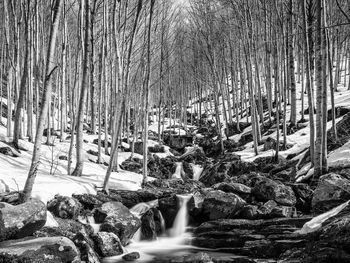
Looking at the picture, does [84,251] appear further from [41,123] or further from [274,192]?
[274,192]

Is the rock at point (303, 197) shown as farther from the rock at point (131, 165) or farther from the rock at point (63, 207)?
the rock at point (131, 165)

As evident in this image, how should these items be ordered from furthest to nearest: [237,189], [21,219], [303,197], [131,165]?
[131,165]
[237,189]
[303,197]
[21,219]

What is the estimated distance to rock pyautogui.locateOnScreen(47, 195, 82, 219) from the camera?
7230 millimetres

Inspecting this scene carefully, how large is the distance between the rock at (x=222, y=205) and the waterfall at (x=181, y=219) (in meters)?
Result: 0.58

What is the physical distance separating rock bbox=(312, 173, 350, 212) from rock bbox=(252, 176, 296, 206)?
916mm

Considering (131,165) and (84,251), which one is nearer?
(84,251)

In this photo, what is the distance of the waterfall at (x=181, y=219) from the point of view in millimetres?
9154

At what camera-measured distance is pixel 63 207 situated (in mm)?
7355

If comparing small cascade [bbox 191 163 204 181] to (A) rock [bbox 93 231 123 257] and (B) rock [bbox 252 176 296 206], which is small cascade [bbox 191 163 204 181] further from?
(A) rock [bbox 93 231 123 257]

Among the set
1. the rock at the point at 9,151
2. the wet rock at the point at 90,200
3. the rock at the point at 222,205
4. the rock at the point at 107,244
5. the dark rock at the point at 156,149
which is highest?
the dark rock at the point at 156,149

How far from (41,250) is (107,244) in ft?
7.19

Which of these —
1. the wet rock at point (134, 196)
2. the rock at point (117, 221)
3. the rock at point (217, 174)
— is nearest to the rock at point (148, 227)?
→ the rock at point (117, 221)

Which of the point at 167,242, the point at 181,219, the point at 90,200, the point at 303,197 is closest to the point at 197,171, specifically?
the point at 181,219

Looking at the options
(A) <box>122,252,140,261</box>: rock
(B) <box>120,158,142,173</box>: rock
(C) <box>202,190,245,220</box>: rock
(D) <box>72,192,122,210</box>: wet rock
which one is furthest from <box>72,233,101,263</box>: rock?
(B) <box>120,158,142,173</box>: rock
